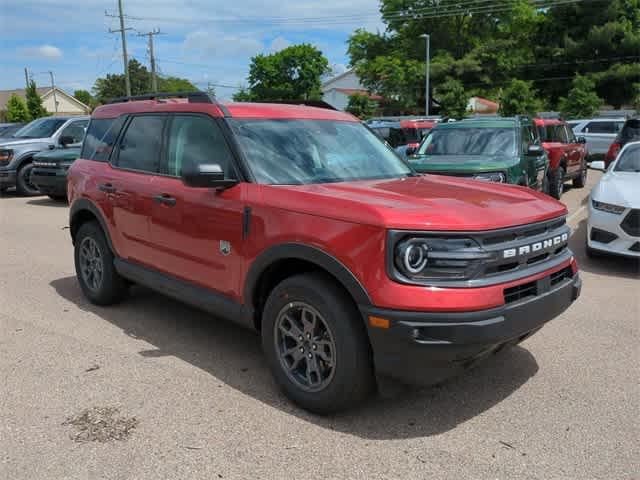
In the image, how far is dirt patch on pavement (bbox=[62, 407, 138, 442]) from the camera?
3240 mm

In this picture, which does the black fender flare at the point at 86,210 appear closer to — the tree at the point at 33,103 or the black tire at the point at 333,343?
the black tire at the point at 333,343

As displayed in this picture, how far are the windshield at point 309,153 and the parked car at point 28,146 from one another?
1076 centimetres

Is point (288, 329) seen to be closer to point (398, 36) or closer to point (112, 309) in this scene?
point (112, 309)

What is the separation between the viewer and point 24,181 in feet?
47.2

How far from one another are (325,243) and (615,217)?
16.1 feet

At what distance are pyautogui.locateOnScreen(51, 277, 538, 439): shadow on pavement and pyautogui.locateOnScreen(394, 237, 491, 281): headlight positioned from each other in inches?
25.8

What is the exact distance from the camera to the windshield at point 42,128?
1478cm

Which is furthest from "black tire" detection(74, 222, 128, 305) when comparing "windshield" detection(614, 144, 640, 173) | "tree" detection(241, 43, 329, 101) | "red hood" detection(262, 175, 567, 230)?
"tree" detection(241, 43, 329, 101)

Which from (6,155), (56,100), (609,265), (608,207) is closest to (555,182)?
(609,265)

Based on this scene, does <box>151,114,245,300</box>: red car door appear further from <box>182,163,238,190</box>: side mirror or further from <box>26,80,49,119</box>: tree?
<box>26,80,49,119</box>: tree

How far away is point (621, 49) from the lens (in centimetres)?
4503

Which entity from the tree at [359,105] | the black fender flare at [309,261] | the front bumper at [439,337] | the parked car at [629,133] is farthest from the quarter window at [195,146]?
the tree at [359,105]

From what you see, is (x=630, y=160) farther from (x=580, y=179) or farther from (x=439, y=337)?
(x=580, y=179)

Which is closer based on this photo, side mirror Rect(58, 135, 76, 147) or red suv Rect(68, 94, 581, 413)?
red suv Rect(68, 94, 581, 413)
